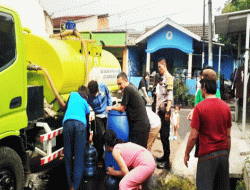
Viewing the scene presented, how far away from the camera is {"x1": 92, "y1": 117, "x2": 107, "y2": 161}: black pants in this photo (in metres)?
5.88

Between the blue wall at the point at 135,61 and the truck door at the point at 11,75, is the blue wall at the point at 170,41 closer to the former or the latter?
the blue wall at the point at 135,61

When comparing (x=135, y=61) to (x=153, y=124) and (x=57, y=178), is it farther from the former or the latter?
(x=57, y=178)

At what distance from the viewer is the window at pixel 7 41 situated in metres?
3.34

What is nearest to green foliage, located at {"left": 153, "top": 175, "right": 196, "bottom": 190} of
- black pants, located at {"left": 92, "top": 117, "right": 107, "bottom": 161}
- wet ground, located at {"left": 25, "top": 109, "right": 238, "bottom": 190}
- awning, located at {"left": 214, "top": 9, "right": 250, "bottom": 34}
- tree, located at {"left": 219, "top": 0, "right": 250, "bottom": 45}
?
wet ground, located at {"left": 25, "top": 109, "right": 238, "bottom": 190}

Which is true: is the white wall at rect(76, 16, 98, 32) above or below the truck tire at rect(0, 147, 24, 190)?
above

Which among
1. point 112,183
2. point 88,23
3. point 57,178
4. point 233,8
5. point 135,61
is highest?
point 88,23

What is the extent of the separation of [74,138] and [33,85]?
113 cm

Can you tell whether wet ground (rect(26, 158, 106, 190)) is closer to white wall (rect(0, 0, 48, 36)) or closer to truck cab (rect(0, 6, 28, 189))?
truck cab (rect(0, 6, 28, 189))

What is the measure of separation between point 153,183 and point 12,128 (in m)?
2.59

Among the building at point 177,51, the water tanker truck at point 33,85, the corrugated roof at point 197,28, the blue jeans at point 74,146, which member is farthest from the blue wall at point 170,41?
the blue jeans at point 74,146

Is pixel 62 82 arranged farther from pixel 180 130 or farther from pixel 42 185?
pixel 180 130

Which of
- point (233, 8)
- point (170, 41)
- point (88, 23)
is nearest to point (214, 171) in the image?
point (170, 41)

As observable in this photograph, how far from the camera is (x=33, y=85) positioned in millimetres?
4723

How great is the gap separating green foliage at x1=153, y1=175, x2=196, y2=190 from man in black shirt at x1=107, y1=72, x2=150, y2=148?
0.71 metres
